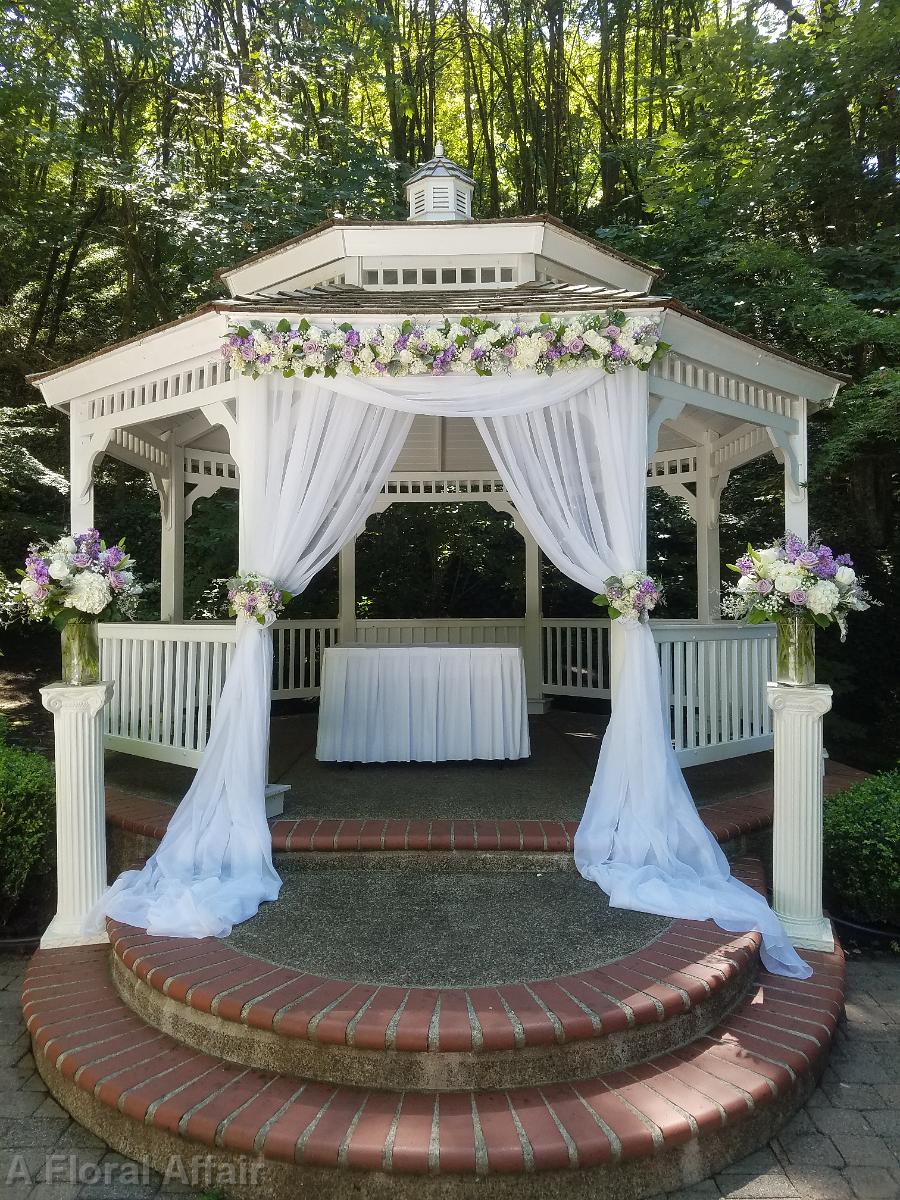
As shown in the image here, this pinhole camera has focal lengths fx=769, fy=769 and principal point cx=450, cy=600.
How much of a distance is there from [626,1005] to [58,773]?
2938mm

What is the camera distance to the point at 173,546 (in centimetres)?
732

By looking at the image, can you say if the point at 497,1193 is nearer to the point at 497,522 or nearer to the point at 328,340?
the point at 328,340

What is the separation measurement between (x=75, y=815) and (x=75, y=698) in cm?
60

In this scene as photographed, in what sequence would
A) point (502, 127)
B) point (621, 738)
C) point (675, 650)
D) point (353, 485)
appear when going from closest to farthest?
point (621, 738) → point (353, 485) → point (675, 650) → point (502, 127)

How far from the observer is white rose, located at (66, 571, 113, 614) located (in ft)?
12.6

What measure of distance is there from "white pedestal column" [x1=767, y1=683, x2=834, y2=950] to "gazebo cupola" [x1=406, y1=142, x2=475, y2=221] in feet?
18.3

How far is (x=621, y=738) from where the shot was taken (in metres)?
4.33

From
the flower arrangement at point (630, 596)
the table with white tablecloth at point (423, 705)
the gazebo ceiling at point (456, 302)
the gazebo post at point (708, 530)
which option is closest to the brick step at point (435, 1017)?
the flower arrangement at point (630, 596)

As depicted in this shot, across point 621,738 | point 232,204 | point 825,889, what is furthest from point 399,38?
point 825,889

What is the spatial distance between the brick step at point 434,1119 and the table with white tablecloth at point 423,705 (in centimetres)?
308

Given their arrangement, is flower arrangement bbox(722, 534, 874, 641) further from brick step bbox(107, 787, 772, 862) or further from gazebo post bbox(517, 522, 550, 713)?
gazebo post bbox(517, 522, 550, 713)

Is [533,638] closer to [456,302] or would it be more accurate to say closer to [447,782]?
[447,782]

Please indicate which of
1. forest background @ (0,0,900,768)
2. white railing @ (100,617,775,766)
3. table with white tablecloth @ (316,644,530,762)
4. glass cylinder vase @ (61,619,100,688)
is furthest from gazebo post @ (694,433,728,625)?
glass cylinder vase @ (61,619,100,688)

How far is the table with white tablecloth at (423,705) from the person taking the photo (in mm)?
6074
